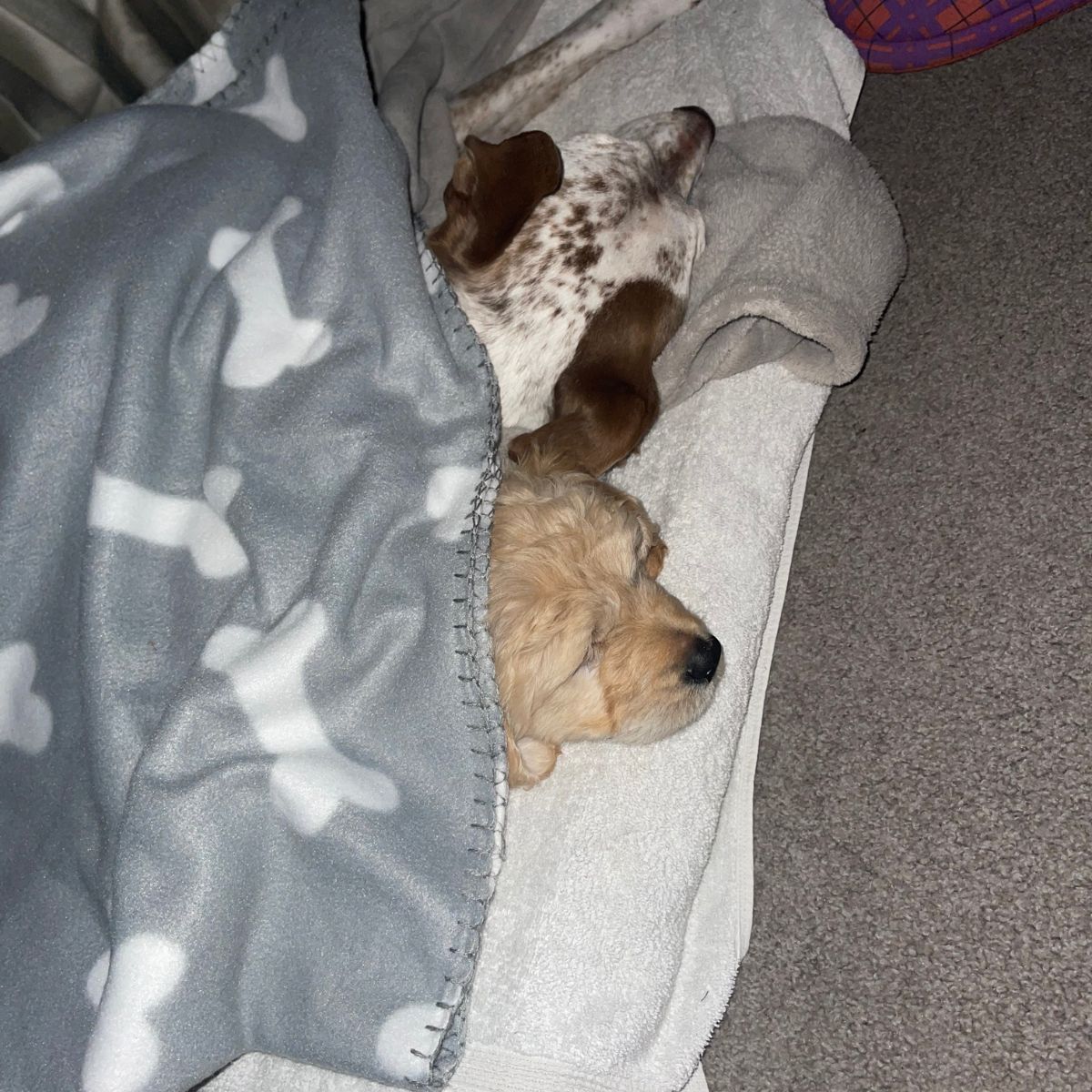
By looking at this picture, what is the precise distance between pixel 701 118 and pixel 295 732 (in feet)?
5.54

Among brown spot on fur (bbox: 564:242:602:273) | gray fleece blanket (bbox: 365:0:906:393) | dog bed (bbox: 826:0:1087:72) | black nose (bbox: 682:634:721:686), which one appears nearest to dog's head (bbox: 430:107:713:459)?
brown spot on fur (bbox: 564:242:602:273)

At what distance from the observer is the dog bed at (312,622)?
1629mm

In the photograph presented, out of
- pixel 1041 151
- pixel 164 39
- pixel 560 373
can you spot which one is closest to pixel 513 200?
pixel 560 373

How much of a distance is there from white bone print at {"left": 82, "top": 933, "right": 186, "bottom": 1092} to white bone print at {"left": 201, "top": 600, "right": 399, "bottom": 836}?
278 millimetres

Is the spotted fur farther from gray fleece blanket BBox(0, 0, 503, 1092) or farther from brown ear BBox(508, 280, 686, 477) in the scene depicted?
gray fleece blanket BBox(0, 0, 503, 1092)

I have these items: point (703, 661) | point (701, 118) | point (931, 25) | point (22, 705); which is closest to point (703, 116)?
point (701, 118)

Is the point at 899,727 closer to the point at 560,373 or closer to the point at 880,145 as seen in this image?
the point at 560,373

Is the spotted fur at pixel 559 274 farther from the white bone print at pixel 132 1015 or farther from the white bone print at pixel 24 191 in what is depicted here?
the white bone print at pixel 132 1015

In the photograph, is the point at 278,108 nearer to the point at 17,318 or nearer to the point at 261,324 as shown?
the point at 261,324

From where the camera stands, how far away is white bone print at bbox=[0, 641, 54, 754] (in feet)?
5.64

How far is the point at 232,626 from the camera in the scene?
172 cm

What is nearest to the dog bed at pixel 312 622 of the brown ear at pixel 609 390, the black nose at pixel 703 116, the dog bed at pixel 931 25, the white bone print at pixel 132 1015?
the white bone print at pixel 132 1015

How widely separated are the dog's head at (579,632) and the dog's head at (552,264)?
303 millimetres

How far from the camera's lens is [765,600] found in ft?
7.15
